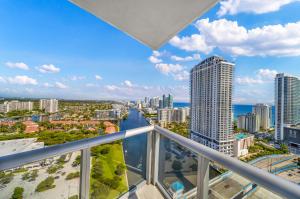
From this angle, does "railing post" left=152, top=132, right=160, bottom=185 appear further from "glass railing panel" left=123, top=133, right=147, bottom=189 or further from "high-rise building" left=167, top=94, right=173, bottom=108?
"high-rise building" left=167, top=94, right=173, bottom=108

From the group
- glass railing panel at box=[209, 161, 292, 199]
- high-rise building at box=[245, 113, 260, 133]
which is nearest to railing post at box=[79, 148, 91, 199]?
glass railing panel at box=[209, 161, 292, 199]

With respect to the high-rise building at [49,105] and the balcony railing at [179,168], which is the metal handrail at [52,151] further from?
the high-rise building at [49,105]

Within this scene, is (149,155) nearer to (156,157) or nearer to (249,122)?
(156,157)

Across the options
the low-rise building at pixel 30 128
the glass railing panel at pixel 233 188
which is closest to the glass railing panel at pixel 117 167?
the glass railing panel at pixel 233 188

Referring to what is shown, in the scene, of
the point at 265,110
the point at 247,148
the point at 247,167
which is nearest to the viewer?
the point at 247,167

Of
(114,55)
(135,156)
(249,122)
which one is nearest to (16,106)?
(135,156)

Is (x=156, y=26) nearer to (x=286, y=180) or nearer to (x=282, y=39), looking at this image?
(x=286, y=180)

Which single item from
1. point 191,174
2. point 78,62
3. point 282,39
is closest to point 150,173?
point 191,174
